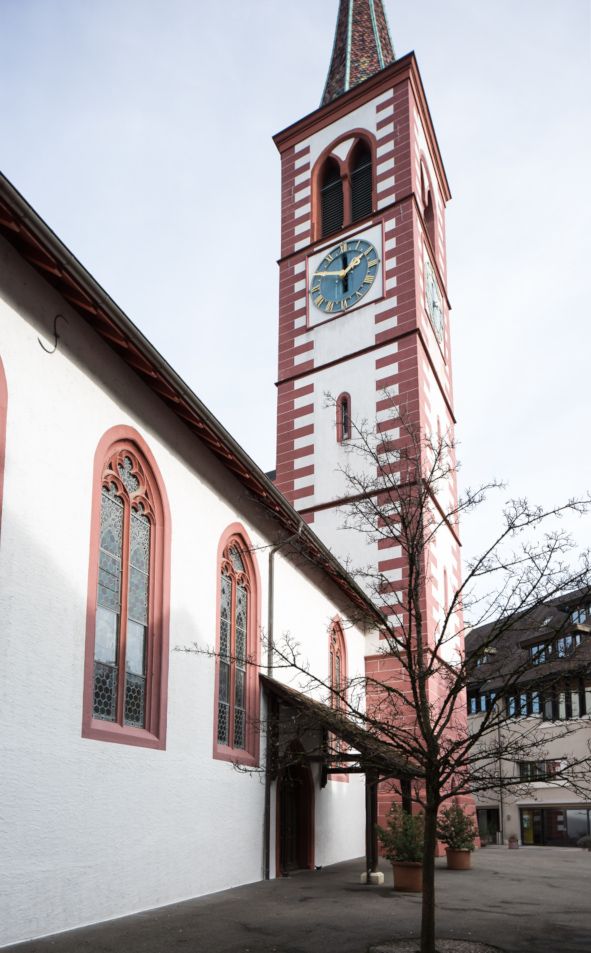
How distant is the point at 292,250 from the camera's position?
25172 millimetres

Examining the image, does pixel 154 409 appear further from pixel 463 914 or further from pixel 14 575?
pixel 463 914

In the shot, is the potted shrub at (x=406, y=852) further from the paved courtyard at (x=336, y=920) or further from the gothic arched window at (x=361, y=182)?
the gothic arched window at (x=361, y=182)

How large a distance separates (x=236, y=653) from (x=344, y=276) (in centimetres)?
1340

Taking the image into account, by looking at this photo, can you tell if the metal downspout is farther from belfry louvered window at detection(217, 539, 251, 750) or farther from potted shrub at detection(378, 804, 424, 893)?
potted shrub at detection(378, 804, 424, 893)

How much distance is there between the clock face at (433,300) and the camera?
23953 millimetres

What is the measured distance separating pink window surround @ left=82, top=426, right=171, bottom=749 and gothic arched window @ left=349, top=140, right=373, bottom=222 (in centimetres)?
1537

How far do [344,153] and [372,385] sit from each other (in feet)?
25.5

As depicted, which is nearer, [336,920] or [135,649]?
[336,920]

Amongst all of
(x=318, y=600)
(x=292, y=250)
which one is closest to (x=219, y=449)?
(x=318, y=600)

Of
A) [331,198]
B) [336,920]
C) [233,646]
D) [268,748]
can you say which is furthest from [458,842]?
[331,198]

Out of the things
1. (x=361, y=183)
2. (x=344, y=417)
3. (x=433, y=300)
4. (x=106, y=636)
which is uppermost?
(x=361, y=183)

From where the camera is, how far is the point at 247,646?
13.4 meters

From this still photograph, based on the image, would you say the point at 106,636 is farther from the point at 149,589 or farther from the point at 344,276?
the point at 344,276

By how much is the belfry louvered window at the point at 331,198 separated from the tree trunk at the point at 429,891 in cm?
1925
